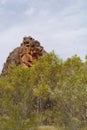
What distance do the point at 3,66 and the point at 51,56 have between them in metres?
40.6

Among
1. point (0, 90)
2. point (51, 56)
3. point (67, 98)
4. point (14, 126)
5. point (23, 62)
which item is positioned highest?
point (23, 62)

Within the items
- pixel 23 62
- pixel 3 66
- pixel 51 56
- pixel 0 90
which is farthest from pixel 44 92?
pixel 3 66

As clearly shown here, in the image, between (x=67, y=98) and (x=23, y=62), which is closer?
(x=67, y=98)

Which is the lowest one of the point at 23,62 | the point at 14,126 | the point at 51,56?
the point at 14,126

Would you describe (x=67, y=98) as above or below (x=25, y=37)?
below

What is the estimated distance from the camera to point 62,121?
123 ft

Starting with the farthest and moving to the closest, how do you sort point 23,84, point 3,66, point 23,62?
1. point 3,66
2. point 23,62
3. point 23,84

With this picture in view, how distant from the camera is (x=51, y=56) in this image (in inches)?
2083

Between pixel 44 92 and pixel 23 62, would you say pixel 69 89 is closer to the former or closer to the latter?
pixel 44 92

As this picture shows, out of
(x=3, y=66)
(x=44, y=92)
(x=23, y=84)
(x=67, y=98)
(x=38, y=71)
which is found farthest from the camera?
(x=3, y=66)

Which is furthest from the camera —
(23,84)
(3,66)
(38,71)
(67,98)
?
(3,66)

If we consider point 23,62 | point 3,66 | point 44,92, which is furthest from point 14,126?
point 3,66

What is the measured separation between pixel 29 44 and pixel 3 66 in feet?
42.6

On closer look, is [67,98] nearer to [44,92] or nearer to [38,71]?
[44,92]
